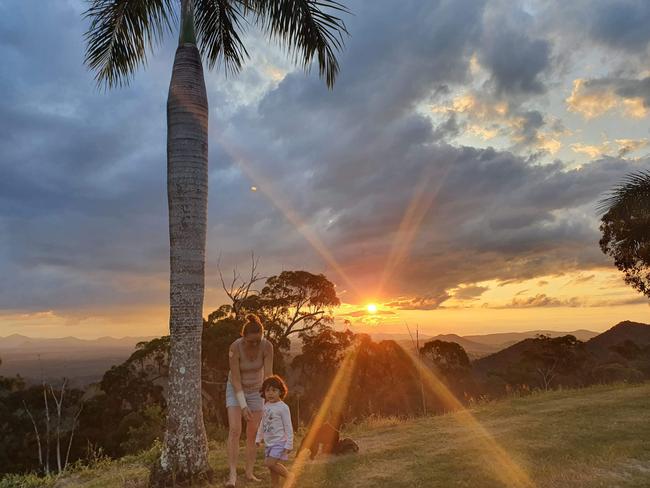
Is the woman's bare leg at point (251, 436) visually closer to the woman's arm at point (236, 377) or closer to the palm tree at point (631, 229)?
the woman's arm at point (236, 377)

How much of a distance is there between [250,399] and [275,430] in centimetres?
78

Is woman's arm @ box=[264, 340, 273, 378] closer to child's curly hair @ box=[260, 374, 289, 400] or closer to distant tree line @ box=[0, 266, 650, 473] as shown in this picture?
child's curly hair @ box=[260, 374, 289, 400]

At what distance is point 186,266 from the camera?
7230 millimetres

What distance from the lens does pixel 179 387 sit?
6.97 meters

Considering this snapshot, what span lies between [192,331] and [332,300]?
77.4 ft

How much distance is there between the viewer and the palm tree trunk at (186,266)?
6.75 meters

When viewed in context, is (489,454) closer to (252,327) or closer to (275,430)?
(275,430)

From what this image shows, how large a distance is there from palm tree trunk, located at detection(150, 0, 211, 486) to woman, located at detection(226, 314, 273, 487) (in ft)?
2.81

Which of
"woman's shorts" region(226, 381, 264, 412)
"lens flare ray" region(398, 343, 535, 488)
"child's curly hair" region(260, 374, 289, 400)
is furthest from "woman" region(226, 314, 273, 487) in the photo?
"lens flare ray" region(398, 343, 535, 488)

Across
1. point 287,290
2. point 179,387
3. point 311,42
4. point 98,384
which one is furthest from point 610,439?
point 98,384

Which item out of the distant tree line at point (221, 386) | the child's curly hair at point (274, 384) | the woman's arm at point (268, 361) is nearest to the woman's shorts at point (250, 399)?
the woman's arm at point (268, 361)

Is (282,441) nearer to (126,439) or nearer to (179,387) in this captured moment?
(179,387)

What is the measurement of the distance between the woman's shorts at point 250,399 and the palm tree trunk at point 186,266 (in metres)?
0.97

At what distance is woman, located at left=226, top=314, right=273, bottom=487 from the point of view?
618 centimetres
